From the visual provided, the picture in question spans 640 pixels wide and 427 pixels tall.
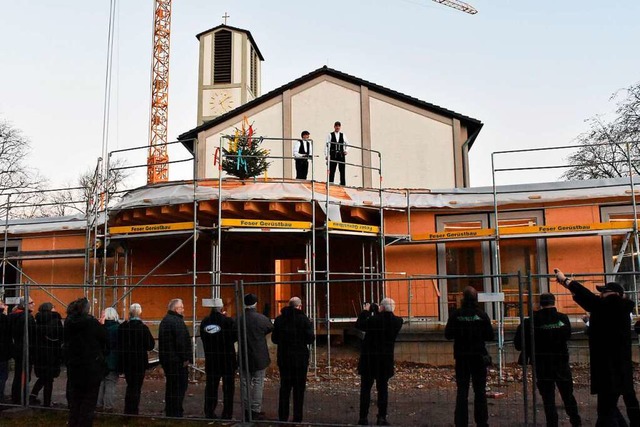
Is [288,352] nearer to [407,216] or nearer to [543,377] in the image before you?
[543,377]

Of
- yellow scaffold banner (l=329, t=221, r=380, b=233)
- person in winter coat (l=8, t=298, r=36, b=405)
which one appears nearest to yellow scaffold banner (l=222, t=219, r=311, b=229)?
yellow scaffold banner (l=329, t=221, r=380, b=233)

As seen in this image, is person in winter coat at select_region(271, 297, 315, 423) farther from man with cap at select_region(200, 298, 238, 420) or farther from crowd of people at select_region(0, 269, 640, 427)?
man with cap at select_region(200, 298, 238, 420)

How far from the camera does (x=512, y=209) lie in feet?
46.3

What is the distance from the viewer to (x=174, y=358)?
8430 mm

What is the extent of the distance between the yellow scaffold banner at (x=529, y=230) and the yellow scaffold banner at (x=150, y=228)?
5.10m

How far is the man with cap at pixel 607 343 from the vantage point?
6.45 metres

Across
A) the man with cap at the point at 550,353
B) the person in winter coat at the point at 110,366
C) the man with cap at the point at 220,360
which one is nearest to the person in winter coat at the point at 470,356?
the man with cap at the point at 550,353

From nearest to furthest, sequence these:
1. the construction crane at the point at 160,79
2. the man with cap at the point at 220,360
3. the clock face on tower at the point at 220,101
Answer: the man with cap at the point at 220,360 < the clock face on tower at the point at 220,101 < the construction crane at the point at 160,79

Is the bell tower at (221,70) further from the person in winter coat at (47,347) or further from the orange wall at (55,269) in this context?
the person in winter coat at (47,347)

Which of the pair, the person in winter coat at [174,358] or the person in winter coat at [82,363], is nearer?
the person in winter coat at [82,363]

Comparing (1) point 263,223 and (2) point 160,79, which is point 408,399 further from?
(2) point 160,79

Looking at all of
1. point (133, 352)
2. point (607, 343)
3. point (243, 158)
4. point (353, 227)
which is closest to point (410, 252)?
point (353, 227)

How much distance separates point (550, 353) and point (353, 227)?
20.6 ft

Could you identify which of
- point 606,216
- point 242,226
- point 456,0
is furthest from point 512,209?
point 456,0
